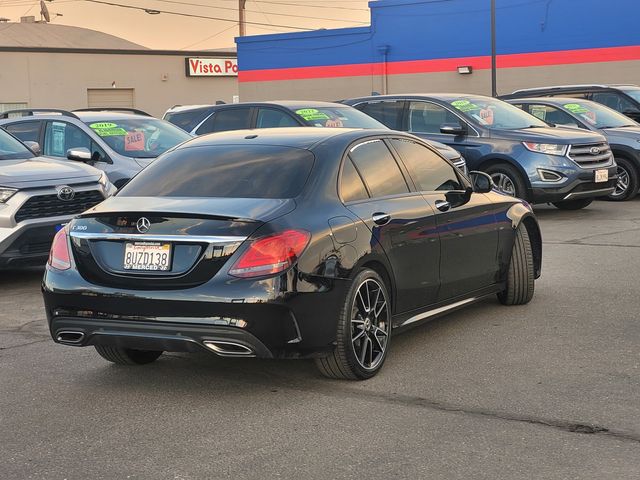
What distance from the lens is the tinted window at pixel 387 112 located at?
15.3 metres

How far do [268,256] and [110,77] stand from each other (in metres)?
49.6

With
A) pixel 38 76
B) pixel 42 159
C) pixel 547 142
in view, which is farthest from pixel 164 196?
pixel 38 76

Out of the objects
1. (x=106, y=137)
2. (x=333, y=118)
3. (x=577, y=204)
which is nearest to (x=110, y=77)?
(x=333, y=118)

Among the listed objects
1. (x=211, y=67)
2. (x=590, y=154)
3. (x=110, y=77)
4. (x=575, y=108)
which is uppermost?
(x=211, y=67)

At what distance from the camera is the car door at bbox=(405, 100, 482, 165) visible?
47.8 ft

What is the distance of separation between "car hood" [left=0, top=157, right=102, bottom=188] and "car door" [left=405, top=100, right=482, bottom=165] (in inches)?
244

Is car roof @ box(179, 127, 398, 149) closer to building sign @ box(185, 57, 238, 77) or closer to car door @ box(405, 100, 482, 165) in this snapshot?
car door @ box(405, 100, 482, 165)

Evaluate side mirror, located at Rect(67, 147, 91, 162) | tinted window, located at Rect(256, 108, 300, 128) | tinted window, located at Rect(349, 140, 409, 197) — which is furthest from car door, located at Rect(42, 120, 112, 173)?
tinted window, located at Rect(349, 140, 409, 197)

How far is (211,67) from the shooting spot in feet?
186

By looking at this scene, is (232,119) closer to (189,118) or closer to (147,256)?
(189,118)

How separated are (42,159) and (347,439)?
6803mm

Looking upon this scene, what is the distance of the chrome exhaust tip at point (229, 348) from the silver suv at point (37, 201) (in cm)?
447

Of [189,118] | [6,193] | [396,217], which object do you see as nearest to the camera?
[396,217]

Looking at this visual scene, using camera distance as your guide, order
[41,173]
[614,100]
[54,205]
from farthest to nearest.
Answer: [614,100] → [41,173] → [54,205]
